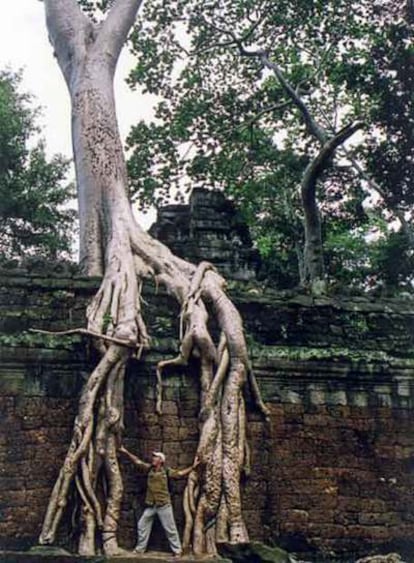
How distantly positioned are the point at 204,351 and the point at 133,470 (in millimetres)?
1083

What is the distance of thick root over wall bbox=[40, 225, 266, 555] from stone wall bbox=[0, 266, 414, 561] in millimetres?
193

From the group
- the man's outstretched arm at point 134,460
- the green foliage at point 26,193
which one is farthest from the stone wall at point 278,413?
the green foliage at point 26,193

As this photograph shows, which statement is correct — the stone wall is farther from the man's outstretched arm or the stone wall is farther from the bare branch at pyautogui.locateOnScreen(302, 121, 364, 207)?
the bare branch at pyautogui.locateOnScreen(302, 121, 364, 207)

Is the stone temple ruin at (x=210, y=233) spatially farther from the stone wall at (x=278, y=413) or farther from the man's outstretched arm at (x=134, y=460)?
the man's outstretched arm at (x=134, y=460)

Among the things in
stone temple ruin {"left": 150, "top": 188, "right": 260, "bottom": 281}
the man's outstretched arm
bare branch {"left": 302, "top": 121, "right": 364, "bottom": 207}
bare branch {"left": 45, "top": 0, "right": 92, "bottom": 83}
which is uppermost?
bare branch {"left": 45, "top": 0, "right": 92, "bottom": 83}

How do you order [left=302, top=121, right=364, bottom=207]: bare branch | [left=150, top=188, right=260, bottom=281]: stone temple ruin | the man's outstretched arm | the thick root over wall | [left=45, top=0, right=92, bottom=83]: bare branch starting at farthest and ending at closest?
1. [left=302, top=121, right=364, bottom=207]: bare branch
2. [left=150, top=188, right=260, bottom=281]: stone temple ruin
3. [left=45, top=0, right=92, bottom=83]: bare branch
4. the man's outstretched arm
5. the thick root over wall

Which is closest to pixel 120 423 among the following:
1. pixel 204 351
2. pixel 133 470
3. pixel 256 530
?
pixel 133 470

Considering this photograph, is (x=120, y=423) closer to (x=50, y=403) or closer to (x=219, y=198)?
(x=50, y=403)

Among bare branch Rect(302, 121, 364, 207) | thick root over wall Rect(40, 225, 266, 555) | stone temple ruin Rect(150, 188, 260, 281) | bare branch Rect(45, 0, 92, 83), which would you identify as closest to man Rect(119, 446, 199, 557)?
thick root over wall Rect(40, 225, 266, 555)

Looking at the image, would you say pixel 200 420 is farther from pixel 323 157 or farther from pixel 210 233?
pixel 323 157

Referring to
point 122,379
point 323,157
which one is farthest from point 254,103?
point 122,379

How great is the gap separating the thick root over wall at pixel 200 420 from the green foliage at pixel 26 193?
951 centimetres

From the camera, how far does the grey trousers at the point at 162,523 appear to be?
606 centimetres

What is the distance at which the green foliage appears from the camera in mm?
16078
